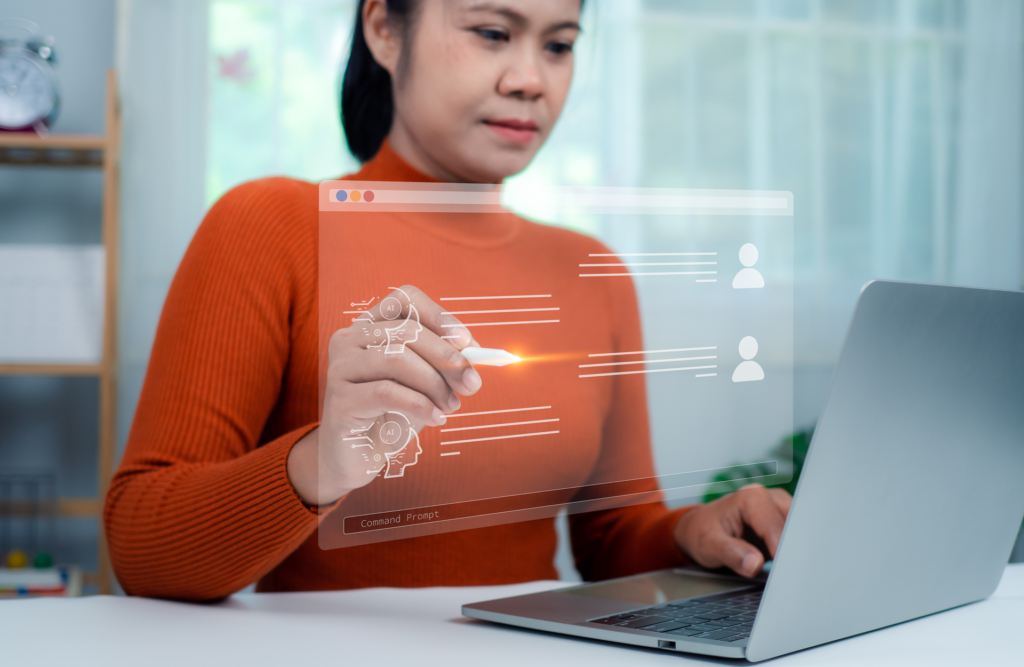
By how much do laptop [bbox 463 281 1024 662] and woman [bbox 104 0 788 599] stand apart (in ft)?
0.40

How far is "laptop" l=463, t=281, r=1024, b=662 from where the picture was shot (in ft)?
1.38

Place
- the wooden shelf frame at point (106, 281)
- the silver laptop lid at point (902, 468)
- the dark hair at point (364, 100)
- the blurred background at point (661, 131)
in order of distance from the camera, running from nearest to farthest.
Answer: the silver laptop lid at point (902, 468) < the dark hair at point (364, 100) < the wooden shelf frame at point (106, 281) < the blurred background at point (661, 131)

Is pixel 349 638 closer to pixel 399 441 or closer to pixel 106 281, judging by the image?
pixel 399 441

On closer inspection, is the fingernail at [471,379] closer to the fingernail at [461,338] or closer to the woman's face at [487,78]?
the fingernail at [461,338]

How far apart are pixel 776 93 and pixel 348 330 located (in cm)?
206

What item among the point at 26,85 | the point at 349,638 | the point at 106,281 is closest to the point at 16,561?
the point at 106,281

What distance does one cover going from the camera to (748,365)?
0.57 metres

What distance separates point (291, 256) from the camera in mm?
742

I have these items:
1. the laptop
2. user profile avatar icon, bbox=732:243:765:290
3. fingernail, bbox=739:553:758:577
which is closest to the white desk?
the laptop

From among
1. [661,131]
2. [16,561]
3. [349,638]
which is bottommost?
[16,561]

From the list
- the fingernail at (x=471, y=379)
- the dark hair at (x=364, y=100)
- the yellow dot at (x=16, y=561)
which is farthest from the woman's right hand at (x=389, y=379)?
the yellow dot at (x=16, y=561)

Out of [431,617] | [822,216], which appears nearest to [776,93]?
[822,216]
